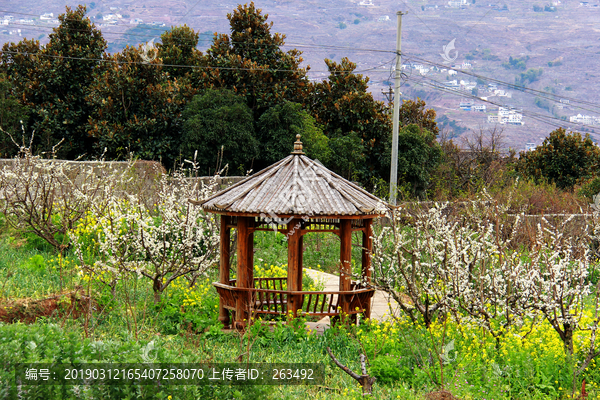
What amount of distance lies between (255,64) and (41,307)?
14.8 metres

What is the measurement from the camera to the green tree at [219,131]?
1962 cm

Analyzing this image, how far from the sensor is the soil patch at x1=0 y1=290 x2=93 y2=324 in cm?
845

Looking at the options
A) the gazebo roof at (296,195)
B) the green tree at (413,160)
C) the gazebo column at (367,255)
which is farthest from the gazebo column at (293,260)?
the green tree at (413,160)

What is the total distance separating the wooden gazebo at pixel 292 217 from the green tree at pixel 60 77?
14.0m

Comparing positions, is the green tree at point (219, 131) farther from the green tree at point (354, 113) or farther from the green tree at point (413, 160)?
the green tree at point (413, 160)

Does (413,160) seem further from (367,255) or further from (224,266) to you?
(224,266)

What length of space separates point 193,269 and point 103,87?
13.0 metres

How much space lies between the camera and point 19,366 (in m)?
4.78

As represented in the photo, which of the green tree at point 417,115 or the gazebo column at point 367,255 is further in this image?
the green tree at point 417,115

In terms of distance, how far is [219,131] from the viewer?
64.4 ft

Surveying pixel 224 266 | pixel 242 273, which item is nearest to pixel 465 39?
pixel 224 266

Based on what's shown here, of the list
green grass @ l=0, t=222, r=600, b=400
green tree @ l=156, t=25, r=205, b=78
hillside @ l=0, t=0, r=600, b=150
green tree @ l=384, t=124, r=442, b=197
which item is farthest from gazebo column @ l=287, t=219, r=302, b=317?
hillside @ l=0, t=0, r=600, b=150

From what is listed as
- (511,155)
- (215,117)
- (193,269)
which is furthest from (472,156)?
(193,269)

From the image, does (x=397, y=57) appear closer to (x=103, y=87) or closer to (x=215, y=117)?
(x=215, y=117)
